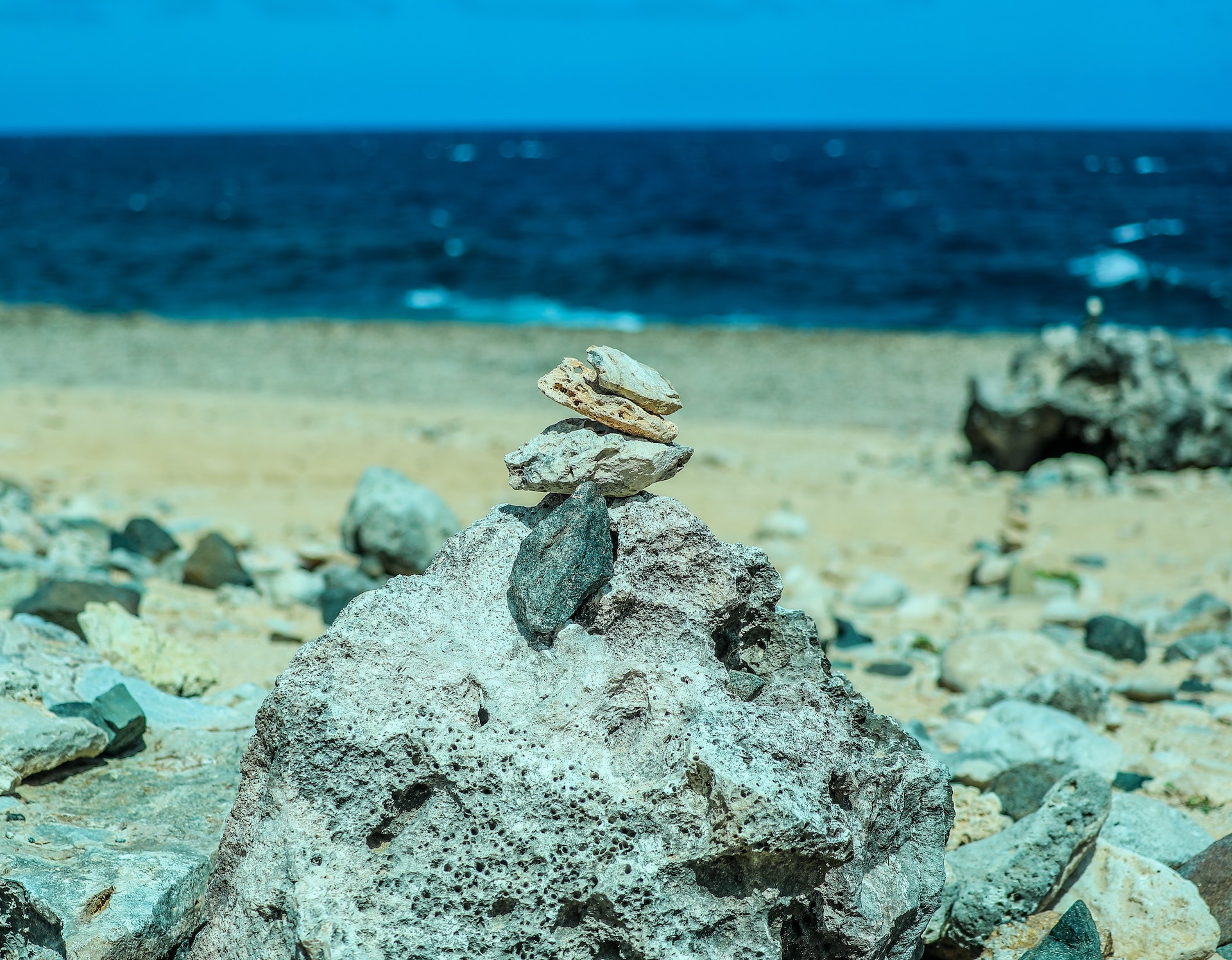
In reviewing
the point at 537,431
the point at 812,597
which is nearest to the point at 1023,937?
the point at 812,597

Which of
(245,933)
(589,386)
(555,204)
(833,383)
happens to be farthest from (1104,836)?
(555,204)

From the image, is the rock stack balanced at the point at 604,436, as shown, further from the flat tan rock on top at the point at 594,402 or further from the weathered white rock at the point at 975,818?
the weathered white rock at the point at 975,818

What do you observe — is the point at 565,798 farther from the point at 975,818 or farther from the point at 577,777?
the point at 975,818

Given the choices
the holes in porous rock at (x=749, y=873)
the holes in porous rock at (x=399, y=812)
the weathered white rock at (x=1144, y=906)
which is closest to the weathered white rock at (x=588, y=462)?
the holes in porous rock at (x=399, y=812)

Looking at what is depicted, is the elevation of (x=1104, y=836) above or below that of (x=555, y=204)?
below

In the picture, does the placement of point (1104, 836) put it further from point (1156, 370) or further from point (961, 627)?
point (1156, 370)

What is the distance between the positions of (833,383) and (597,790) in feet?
43.3

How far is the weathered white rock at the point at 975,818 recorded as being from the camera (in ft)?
11.4

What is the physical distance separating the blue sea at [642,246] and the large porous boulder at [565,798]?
17976 millimetres

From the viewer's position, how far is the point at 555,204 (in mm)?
39031

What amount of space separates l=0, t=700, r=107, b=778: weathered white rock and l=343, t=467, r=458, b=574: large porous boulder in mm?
3303

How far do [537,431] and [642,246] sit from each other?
17489 mm

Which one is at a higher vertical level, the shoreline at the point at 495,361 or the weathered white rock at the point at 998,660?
the shoreline at the point at 495,361

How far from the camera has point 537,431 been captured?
37.8 ft
